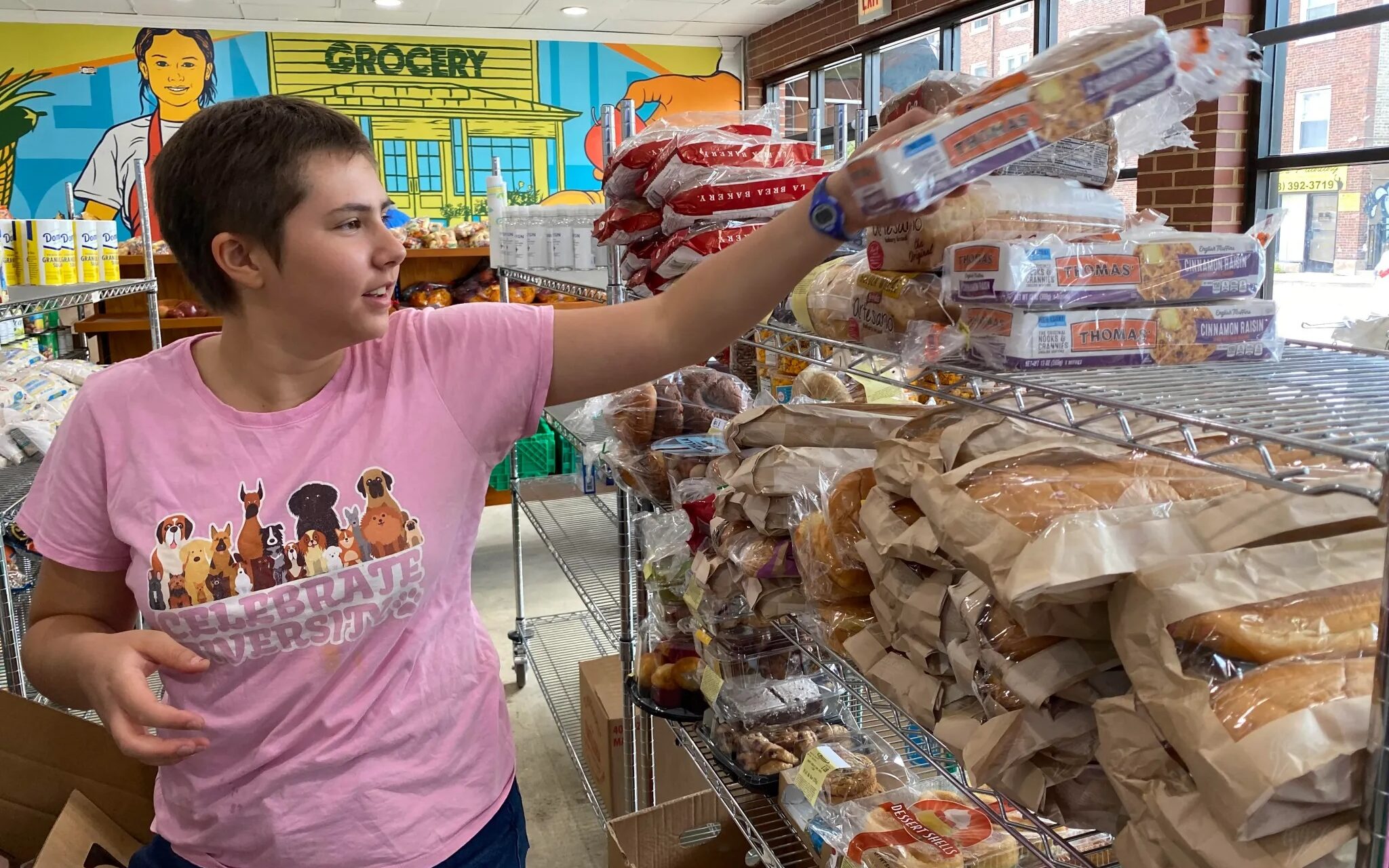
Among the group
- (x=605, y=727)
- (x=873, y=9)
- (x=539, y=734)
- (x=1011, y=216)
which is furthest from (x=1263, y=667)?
(x=873, y=9)

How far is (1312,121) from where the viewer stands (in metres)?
4.23

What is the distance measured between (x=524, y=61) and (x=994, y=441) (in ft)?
27.0

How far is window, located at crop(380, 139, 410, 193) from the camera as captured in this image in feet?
26.7

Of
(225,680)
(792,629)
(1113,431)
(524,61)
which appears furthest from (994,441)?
(524,61)

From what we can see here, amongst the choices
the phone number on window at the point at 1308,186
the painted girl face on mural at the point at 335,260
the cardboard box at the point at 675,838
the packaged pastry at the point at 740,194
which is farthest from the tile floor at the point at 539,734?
the phone number on window at the point at 1308,186

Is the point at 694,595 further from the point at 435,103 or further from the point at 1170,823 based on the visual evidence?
the point at 435,103

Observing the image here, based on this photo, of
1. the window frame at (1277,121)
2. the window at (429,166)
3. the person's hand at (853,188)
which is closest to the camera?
the person's hand at (853,188)

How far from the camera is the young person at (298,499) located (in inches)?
42.3

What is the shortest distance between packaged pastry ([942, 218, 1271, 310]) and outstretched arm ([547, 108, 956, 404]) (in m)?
0.11

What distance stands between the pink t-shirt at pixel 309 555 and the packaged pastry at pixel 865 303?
1.13 ft

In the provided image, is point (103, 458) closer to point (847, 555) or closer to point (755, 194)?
point (847, 555)

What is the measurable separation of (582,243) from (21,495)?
1460mm

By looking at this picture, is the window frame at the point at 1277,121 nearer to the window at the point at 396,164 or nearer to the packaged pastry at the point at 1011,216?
the packaged pastry at the point at 1011,216

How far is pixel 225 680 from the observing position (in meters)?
1.15
